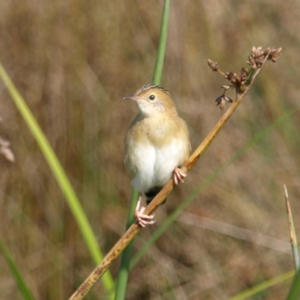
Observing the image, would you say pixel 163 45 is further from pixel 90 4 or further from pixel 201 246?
pixel 201 246

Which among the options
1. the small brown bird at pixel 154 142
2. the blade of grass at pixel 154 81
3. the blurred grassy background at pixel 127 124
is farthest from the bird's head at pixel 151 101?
the blurred grassy background at pixel 127 124

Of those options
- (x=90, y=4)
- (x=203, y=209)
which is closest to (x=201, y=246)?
(x=203, y=209)

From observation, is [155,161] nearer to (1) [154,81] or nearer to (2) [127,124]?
(1) [154,81]

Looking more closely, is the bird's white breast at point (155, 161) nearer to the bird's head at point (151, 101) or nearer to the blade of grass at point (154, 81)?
the bird's head at point (151, 101)

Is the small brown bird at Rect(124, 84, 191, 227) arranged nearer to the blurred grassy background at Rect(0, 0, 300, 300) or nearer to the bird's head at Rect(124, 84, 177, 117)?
the bird's head at Rect(124, 84, 177, 117)

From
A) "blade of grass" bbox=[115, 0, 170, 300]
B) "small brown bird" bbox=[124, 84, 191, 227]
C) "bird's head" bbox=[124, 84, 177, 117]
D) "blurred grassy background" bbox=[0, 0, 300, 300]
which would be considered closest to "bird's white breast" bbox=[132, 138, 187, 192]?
"small brown bird" bbox=[124, 84, 191, 227]

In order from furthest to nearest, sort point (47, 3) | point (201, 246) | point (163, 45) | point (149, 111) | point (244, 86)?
1. point (201, 246)
2. point (47, 3)
3. point (149, 111)
4. point (163, 45)
5. point (244, 86)

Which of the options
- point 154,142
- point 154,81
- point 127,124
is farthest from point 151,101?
point 127,124
